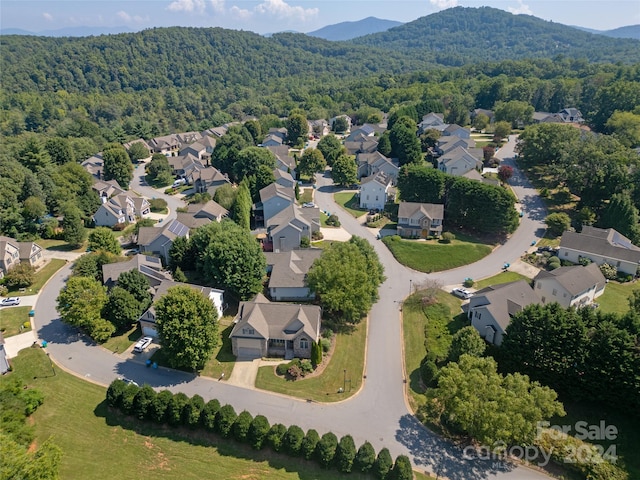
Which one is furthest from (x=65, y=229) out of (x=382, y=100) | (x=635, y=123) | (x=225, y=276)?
(x=382, y=100)

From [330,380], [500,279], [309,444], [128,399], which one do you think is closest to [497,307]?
[500,279]

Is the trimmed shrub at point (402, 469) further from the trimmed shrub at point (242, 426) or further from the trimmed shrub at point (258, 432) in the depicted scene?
the trimmed shrub at point (242, 426)

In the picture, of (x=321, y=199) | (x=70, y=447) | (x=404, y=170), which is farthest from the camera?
(x=321, y=199)

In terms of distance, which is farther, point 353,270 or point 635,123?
point 635,123

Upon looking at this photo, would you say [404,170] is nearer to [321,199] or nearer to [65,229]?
Result: [321,199]

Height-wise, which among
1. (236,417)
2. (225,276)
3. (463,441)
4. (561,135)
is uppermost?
(561,135)

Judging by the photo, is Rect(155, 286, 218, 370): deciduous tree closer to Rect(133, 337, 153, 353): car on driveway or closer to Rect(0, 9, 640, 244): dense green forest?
Rect(133, 337, 153, 353): car on driveway
